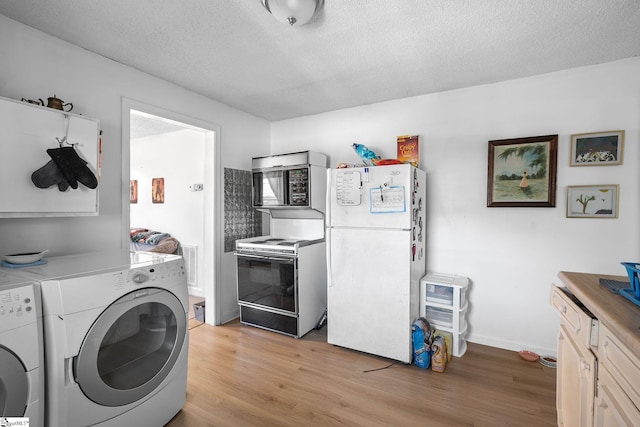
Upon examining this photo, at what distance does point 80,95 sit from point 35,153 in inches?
Result: 25.7

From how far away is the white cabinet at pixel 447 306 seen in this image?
2.46 meters

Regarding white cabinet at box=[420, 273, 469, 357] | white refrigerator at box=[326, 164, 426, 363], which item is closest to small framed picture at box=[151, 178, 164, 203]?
white refrigerator at box=[326, 164, 426, 363]

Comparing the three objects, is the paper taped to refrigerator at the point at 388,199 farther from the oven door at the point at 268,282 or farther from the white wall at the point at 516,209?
the oven door at the point at 268,282

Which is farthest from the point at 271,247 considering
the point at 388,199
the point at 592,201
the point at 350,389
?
the point at 592,201

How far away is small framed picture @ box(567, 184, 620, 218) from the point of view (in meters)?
2.24

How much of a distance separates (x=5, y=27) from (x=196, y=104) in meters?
1.32

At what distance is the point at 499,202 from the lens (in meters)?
2.60

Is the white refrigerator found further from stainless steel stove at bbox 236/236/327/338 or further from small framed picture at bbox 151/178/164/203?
small framed picture at bbox 151/178/164/203

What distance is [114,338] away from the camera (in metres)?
1.47

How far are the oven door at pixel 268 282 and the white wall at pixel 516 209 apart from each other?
138 centimetres

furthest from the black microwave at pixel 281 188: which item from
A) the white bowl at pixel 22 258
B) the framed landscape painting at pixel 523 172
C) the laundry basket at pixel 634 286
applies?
the laundry basket at pixel 634 286

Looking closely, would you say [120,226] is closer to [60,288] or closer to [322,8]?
[60,288]

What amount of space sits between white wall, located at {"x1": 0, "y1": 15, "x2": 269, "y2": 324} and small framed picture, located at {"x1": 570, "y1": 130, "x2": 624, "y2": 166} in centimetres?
334

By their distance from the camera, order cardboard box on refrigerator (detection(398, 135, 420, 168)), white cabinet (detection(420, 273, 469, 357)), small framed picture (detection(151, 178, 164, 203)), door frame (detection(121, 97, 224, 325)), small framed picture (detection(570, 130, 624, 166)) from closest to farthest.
→ 1. small framed picture (detection(570, 130, 624, 166))
2. white cabinet (detection(420, 273, 469, 357))
3. cardboard box on refrigerator (detection(398, 135, 420, 168))
4. door frame (detection(121, 97, 224, 325))
5. small framed picture (detection(151, 178, 164, 203))
